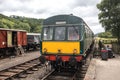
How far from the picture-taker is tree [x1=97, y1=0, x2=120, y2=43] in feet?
93.7

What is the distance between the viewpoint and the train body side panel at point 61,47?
12.1 m

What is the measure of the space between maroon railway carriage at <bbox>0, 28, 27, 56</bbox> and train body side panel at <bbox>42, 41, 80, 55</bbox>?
10267mm

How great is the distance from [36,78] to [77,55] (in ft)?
7.80

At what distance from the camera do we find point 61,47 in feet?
40.5

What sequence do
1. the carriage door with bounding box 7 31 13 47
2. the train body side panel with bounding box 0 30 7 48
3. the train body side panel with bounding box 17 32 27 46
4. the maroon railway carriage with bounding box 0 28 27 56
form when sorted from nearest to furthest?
the train body side panel with bounding box 0 30 7 48
the maroon railway carriage with bounding box 0 28 27 56
the carriage door with bounding box 7 31 13 47
the train body side panel with bounding box 17 32 27 46

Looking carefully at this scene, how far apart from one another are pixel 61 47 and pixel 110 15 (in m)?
18.3

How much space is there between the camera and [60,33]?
1270cm

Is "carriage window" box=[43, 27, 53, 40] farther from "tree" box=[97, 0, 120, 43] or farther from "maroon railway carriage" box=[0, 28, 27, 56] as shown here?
"tree" box=[97, 0, 120, 43]

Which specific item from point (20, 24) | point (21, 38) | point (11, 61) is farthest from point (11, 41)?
point (20, 24)

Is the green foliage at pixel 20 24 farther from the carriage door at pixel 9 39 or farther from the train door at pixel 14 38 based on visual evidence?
the carriage door at pixel 9 39

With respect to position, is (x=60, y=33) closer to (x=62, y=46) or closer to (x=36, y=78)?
(x=62, y=46)

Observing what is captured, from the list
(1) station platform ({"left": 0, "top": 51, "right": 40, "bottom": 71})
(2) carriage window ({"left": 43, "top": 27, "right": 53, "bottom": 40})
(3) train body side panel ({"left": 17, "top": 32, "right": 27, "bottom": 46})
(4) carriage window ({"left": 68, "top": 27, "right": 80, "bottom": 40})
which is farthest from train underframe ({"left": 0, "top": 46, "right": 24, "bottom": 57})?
(4) carriage window ({"left": 68, "top": 27, "right": 80, "bottom": 40})

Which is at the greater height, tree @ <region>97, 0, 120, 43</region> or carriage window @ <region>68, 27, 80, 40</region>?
tree @ <region>97, 0, 120, 43</region>

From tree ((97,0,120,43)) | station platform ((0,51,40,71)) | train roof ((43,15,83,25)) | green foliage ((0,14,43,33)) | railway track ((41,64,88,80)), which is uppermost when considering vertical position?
green foliage ((0,14,43,33))
